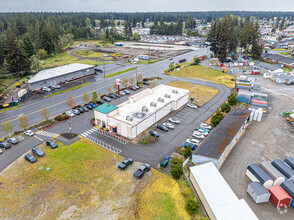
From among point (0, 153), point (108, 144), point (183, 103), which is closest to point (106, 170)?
point (108, 144)

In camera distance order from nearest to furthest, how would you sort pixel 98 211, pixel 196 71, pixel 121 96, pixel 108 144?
pixel 98 211 < pixel 108 144 < pixel 121 96 < pixel 196 71

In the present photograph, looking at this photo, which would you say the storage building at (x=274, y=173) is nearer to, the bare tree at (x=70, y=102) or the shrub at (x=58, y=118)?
the shrub at (x=58, y=118)

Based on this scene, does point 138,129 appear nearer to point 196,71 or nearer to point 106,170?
point 106,170

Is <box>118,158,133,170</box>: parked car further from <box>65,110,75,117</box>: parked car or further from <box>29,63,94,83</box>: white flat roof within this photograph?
<box>29,63,94,83</box>: white flat roof

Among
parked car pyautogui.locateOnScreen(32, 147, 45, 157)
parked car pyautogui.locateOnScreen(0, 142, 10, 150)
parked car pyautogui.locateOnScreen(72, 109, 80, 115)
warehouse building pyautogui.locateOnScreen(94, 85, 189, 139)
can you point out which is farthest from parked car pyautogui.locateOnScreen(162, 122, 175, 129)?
parked car pyautogui.locateOnScreen(0, 142, 10, 150)

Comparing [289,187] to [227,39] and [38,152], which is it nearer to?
[38,152]
